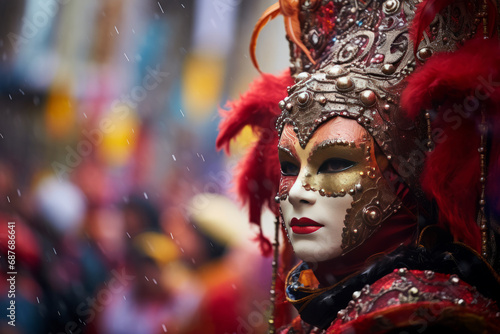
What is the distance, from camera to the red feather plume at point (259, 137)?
2.26 metres

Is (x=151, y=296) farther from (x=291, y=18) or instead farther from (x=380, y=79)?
(x=380, y=79)

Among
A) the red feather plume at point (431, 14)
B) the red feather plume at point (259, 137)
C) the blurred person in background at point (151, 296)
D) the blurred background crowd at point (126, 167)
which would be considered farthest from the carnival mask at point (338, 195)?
the blurred person in background at point (151, 296)

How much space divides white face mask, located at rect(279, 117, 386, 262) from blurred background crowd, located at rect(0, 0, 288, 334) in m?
1.24

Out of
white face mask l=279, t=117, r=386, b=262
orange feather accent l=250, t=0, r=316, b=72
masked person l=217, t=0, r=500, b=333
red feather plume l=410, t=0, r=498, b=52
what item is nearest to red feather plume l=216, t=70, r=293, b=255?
orange feather accent l=250, t=0, r=316, b=72

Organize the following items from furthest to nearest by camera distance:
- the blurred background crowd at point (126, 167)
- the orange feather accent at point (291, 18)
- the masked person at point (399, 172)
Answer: the blurred background crowd at point (126, 167), the orange feather accent at point (291, 18), the masked person at point (399, 172)

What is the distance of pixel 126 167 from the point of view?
3.83 metres

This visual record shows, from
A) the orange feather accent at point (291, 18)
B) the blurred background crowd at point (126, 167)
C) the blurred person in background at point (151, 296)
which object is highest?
the orange feather accent at point (291, 18)

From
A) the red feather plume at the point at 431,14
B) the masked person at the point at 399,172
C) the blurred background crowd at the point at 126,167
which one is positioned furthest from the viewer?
the blurred background crowd at the point at 126,167

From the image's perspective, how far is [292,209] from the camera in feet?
6.08

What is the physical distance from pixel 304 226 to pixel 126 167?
228cm

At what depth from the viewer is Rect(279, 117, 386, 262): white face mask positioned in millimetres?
1771

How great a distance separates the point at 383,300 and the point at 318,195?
0.39 m

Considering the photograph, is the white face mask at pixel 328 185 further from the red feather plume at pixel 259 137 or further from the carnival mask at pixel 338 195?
the red feather plume at pixel 259 137

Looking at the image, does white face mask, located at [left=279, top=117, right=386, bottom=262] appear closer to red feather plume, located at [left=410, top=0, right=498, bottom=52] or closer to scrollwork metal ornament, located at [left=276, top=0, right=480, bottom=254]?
scrollwork metal ornament, located at [left=276, top=0, right=480, bottom=254]
